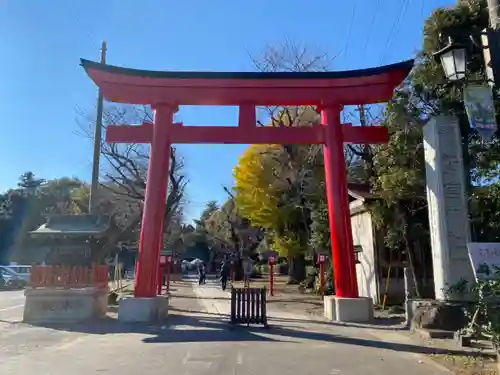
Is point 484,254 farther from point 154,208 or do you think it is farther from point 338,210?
point 154,208

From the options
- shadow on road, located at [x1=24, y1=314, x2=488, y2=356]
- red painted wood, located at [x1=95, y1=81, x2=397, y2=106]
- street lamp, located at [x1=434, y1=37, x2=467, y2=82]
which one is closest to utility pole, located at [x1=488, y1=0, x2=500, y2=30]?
street lamp, located at [x1=434, y1=37, x2=467, y2=82]

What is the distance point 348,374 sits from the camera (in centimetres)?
710

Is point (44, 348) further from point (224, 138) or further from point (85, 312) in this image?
point (224, 138)

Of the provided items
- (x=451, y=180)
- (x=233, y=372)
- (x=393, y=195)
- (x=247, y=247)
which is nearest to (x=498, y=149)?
(x=451, y=180)

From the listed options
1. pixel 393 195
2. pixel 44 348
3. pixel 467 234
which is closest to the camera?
pixel 44 348

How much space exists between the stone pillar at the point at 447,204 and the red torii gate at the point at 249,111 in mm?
2390

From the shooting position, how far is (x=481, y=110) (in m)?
6.81

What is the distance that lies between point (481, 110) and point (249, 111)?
823 cm

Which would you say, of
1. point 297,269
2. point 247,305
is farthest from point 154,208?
point 297,269

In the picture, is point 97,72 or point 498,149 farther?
point 97,72

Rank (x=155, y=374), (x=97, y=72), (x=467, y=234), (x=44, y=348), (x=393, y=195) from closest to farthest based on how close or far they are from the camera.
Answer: (x=155, y=374), (x=44, y=348), (x=467, y=234), (x=97, y=72), (x=393, y=195)

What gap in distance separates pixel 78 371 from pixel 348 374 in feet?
13.6

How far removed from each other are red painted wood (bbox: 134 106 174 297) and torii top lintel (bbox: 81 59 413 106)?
2.40 feet

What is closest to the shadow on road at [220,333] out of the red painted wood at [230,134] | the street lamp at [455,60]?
the street lamp at [455,60]
